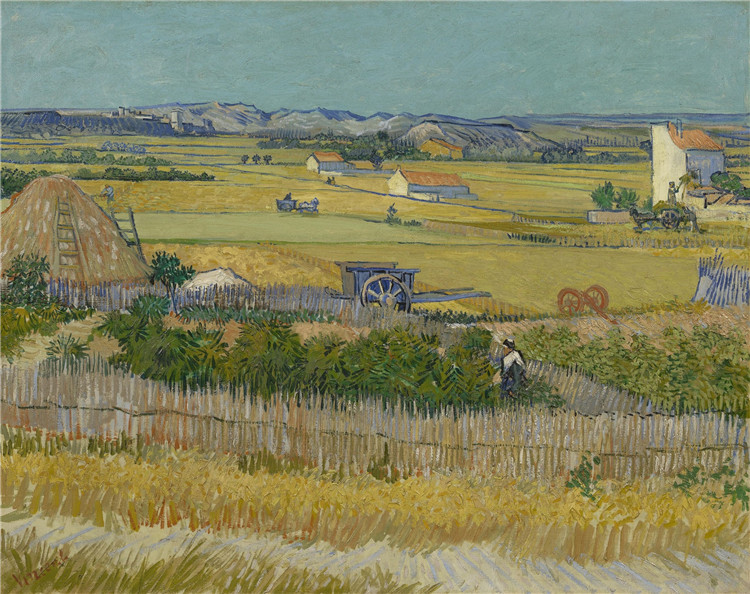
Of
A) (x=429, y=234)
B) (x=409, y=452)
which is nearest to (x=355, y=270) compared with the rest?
(x=429, y=234)

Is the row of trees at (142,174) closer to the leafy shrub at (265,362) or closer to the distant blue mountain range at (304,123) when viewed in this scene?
the distant blue mountain range at (304,123)

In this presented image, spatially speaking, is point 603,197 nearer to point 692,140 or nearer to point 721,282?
point 692,140

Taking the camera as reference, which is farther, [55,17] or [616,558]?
[55,17]

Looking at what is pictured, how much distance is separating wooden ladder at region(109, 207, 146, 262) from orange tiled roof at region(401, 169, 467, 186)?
16.0ft

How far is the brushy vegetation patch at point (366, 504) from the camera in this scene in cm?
688

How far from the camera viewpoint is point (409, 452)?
8094mm

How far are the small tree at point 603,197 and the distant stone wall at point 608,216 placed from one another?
0.11 metres

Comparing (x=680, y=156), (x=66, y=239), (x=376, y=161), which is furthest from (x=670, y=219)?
(x=66, y=239)

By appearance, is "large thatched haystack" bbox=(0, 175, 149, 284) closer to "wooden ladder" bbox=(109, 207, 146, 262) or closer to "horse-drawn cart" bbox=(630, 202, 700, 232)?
"wooden ladder" bbox=(109, 207, 146, 262)

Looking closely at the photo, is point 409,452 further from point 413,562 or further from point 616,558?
point 616,558

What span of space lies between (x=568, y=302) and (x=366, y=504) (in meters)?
7.38

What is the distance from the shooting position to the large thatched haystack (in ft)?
46.5

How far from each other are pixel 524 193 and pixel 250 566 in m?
9.45

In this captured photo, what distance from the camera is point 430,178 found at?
14047 millimetres
